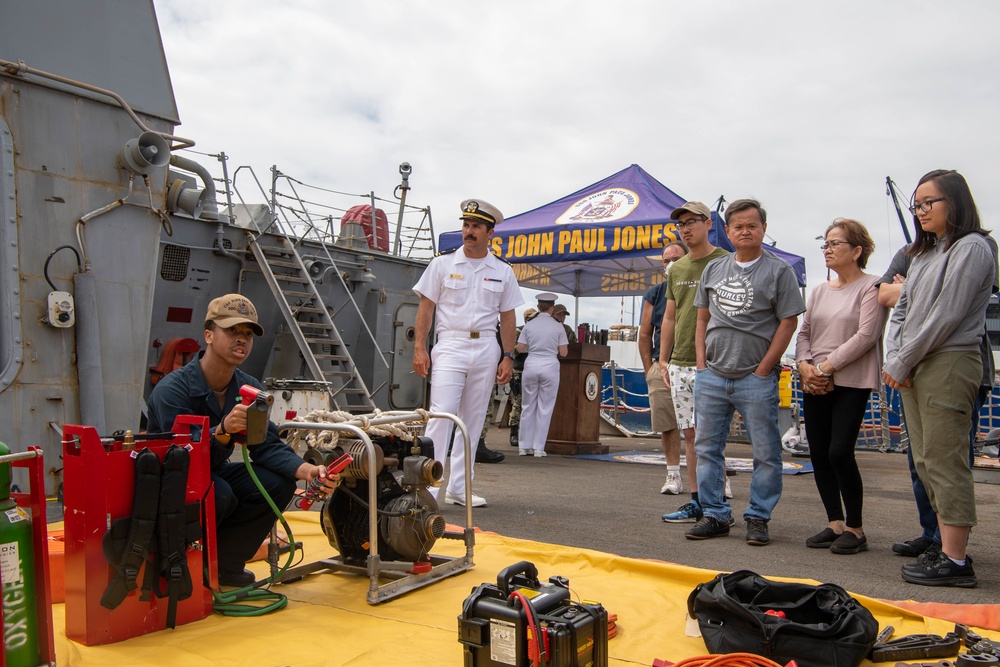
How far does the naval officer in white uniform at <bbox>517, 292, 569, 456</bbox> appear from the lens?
32.1 ft

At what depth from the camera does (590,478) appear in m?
7.80

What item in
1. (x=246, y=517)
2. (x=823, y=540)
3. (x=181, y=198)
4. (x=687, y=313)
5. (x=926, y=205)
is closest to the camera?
(x=246, y=517)

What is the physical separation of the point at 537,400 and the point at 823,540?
18.5 feet

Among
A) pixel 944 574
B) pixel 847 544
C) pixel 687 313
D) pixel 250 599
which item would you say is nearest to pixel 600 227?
pixel 687 313

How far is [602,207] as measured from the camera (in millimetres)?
10555

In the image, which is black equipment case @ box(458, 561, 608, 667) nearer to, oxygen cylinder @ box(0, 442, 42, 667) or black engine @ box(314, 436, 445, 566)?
black engine @ box(314, 436, 445, 566)

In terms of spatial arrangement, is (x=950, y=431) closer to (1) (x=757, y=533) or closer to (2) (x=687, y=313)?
(1) (x=757, y=533)

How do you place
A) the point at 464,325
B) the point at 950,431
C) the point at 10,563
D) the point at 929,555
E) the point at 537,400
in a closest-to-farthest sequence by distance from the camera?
the point at 10,563, the point at 950,431, the point at 929,555, the point at 464,325, the point at 537,400

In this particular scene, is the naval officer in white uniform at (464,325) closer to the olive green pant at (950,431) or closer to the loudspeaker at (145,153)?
the loudspeaker at (145,153)

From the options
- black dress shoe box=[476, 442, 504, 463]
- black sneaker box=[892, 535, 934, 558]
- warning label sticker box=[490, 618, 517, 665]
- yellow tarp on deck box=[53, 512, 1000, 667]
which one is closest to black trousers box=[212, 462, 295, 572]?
yellow tarp on deck box=[53, 512, 1000, 667]

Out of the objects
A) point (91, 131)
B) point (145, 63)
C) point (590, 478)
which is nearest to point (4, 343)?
point (91, 131)

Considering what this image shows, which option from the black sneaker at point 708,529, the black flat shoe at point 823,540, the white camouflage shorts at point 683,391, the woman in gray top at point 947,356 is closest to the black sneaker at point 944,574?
the woman in gray top at point 947,356

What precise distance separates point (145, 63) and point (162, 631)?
455cm

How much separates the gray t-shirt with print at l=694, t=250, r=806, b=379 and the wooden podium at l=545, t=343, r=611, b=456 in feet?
18.7
